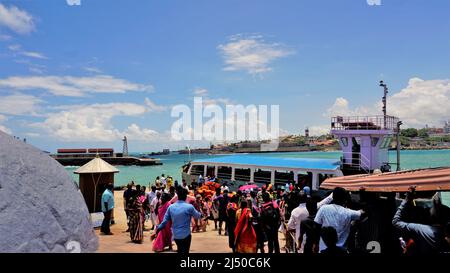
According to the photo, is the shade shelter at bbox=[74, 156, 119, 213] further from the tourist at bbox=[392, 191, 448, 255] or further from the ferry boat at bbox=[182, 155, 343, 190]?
the tourist at bbox=[392, 191, 448, 255]

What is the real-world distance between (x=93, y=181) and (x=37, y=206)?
768 centimetres

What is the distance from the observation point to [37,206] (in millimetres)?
5574

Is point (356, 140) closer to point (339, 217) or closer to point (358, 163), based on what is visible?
point (358, 163)

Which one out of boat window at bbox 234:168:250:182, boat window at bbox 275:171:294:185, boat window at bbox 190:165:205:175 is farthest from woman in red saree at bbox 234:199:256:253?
boat window at bbox 190:165:205:175

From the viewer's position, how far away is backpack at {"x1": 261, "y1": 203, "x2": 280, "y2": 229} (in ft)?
23.0

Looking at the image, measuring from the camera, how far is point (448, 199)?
22.9 meters

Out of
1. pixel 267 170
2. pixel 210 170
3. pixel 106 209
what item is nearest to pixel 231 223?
pixel 106 209

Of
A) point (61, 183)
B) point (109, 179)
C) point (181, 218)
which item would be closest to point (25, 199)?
point (61, 183)

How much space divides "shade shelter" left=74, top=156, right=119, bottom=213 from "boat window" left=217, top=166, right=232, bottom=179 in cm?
1101

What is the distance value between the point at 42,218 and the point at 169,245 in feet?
12.0

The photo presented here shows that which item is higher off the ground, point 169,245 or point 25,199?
point 25,199

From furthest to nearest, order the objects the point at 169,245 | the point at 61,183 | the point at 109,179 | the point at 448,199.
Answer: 1. the point at 448,199
2. the point at 109,179
3. the point at 169,245
4. the point at 61,183

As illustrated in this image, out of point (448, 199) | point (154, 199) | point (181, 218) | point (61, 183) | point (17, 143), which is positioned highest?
point (17, 143)
